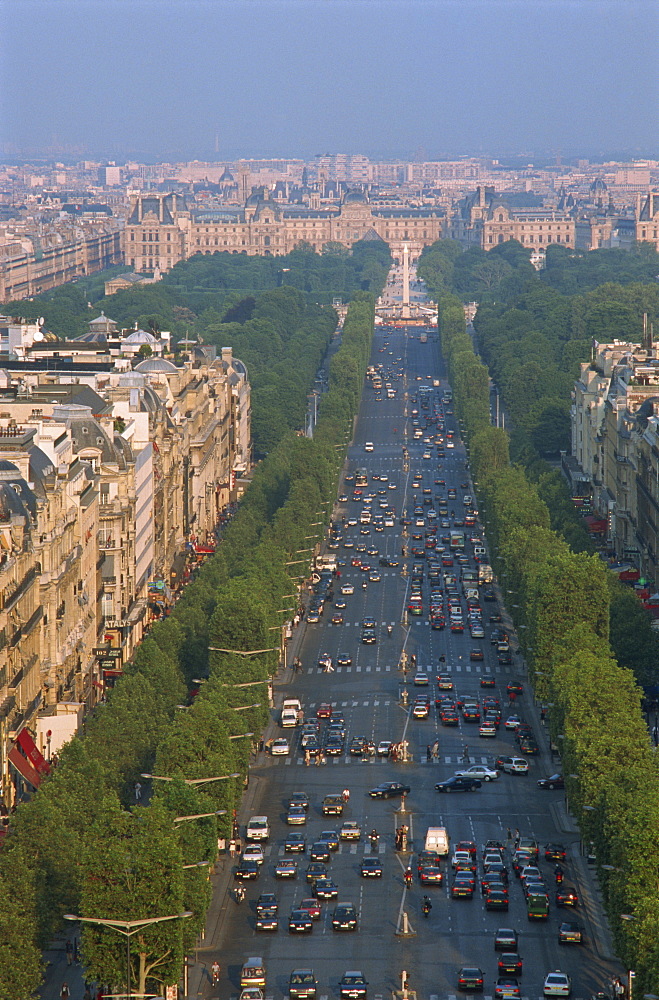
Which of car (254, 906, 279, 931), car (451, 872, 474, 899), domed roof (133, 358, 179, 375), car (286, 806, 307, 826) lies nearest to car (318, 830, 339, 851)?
car (286, 806, 307, 826)

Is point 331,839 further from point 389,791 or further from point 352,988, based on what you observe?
point 352,988

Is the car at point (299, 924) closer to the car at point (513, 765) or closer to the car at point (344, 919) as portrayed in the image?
the car at point (344, 919)

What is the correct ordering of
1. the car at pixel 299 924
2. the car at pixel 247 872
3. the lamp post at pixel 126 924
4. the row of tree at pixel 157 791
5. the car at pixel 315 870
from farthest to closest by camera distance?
the car at pixel 247 872
the car at pixel 315 870
the car at pixel 299 924
the row of tree at pixel 157 791
the lamp post at pixel 126 924

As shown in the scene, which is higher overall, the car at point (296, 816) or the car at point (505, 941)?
the car at point (505, 941)

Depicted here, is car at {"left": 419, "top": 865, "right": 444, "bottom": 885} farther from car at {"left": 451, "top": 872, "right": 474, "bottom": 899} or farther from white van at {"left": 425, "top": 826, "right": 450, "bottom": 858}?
white van at {"left": 425, "top": 826, "right": 450, "bottom": 858}

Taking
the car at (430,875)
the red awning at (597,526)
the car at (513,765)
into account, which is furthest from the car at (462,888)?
the red awning at (597,526)

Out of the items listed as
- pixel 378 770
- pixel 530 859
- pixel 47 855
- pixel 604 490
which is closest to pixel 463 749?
pixel 378 770

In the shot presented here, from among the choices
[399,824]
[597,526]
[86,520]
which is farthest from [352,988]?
[597,526]
